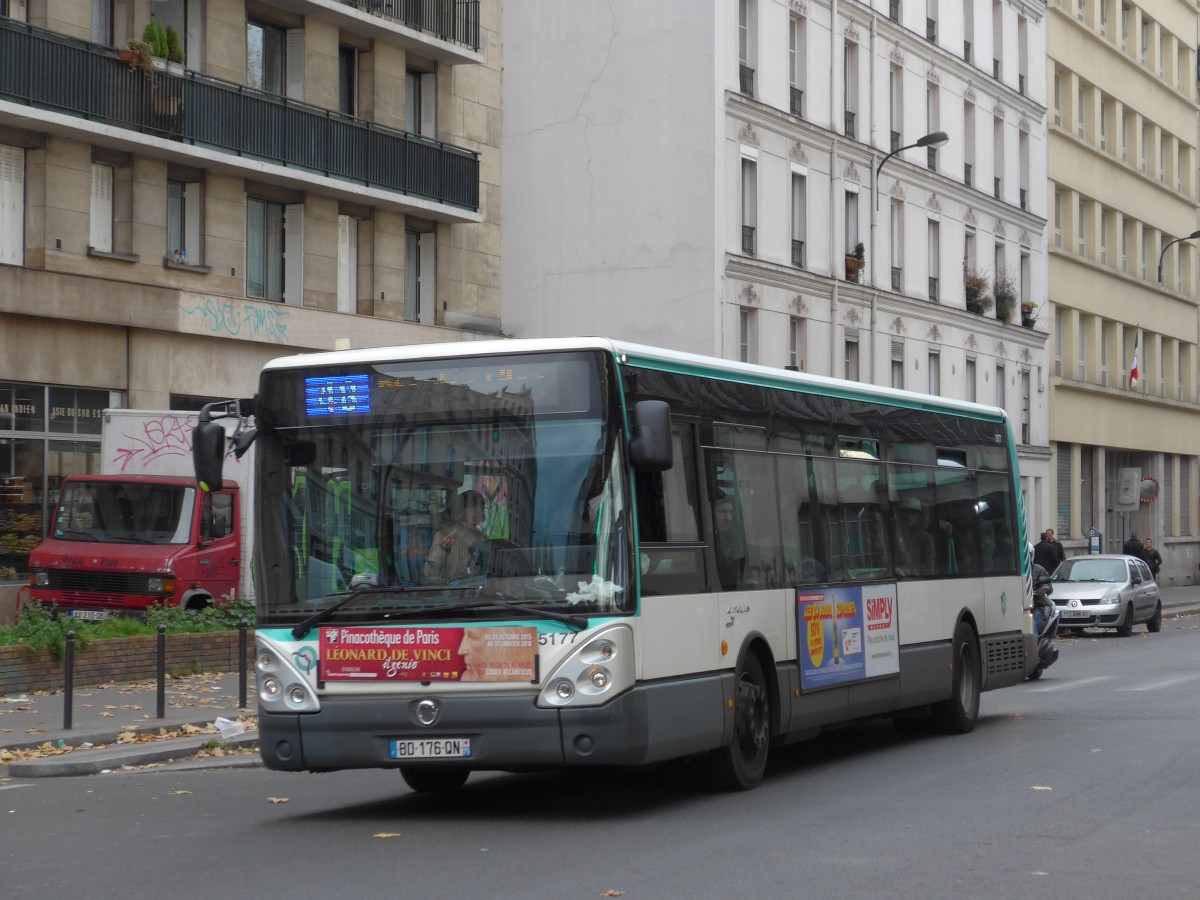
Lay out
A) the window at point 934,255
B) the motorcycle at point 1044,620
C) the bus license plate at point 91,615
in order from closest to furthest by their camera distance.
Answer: the motorcycle at point 1044,620
the bus license plate at point 91,615
the window at point 934,255

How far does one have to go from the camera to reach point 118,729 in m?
16.8

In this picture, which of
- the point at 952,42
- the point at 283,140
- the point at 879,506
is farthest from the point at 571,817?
the point at 952,42

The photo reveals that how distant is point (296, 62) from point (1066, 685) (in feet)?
56.7

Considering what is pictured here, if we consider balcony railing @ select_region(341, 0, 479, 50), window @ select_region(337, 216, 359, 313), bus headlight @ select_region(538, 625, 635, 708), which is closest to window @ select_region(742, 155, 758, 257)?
balcony railing @ select_region(341, 0, 479, 50)

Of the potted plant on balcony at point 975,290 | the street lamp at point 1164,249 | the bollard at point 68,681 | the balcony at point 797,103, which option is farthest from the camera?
the street lamp at point 1164,249

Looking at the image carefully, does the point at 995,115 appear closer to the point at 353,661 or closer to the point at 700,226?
the point at 700,226

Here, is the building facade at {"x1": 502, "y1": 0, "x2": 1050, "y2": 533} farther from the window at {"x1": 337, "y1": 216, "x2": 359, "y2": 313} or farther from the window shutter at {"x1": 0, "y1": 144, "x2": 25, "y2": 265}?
the window shutter at {"x1": 0, "y1": 144, "x2": 25, "y2": 265}

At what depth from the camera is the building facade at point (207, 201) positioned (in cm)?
2773

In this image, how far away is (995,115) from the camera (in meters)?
54.2

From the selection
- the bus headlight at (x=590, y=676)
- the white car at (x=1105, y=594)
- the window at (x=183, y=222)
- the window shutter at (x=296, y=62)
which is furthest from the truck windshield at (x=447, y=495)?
the white car at (x=1105, y=594)

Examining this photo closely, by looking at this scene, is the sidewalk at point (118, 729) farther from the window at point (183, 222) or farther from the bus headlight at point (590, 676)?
Answer: the window at point (183, 222)

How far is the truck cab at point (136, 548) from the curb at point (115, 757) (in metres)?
7.06

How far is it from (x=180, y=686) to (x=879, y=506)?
8.81 meters

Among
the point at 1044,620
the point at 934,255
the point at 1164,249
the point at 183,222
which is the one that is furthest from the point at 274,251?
the point at 1164,249
